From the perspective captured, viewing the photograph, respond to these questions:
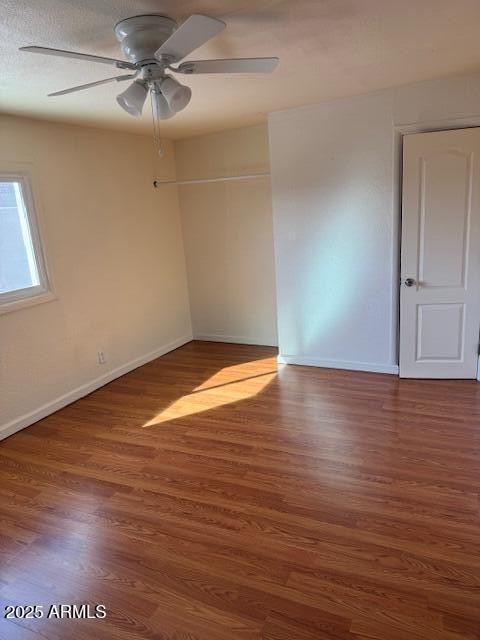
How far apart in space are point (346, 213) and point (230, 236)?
5.11 ft

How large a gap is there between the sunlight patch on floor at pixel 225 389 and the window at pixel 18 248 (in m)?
1.42

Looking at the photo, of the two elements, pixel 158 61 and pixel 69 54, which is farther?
pixel 158 61

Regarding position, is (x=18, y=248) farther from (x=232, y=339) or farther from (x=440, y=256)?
(x=440, y=256)

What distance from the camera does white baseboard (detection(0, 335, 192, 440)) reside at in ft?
11.2

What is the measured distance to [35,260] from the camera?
11.6ft

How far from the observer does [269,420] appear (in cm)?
331

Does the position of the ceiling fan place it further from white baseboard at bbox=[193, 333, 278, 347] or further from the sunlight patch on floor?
white baseboard at bbox=[193, 333, 278, 347]

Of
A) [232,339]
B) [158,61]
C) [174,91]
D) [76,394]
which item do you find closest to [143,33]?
[158,61]

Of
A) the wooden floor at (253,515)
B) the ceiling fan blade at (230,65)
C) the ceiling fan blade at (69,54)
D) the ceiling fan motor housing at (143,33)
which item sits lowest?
the wooden floor at (253,515)

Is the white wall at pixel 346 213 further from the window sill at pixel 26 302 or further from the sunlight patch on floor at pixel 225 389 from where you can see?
the window sill at pixel 26 302

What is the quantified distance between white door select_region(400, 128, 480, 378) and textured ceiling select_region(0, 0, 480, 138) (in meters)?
0.56

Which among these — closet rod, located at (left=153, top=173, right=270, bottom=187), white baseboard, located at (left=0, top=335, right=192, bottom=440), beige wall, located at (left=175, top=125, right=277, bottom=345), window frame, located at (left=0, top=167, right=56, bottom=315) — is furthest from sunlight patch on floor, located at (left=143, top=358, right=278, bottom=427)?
closet rod, located at (left=153, top=173, right=270, bottom=187)

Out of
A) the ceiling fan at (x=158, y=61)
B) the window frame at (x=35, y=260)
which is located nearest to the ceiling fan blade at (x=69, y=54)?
the ceiling fan at (x=158, y=61)

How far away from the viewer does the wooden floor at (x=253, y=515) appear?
5.74 ft
